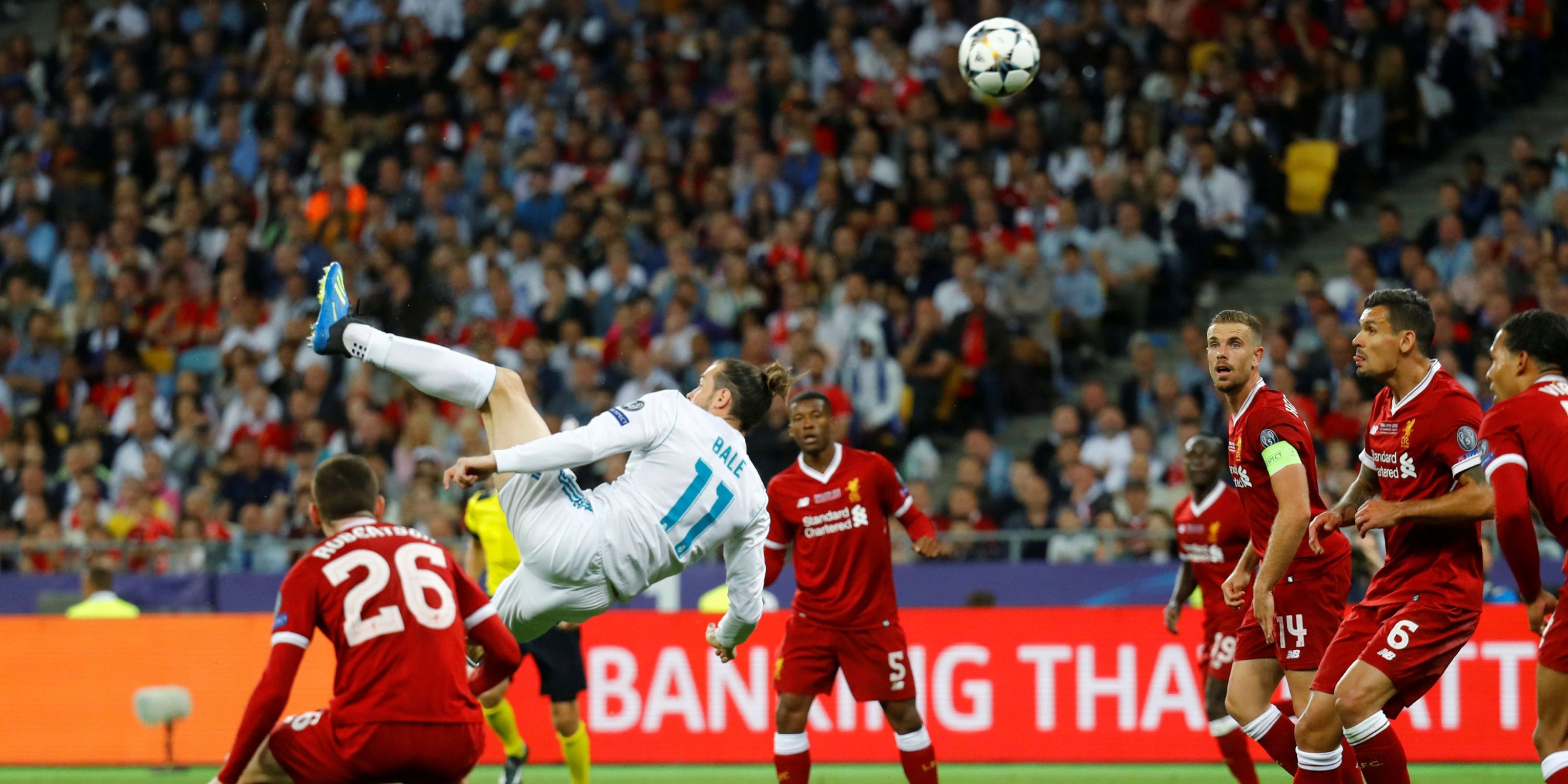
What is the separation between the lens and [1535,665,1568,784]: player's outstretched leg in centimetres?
633

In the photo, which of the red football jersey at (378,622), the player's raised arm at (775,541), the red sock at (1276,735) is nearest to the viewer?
the red football jersey at (378,622)

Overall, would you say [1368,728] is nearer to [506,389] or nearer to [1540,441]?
[1540,441]

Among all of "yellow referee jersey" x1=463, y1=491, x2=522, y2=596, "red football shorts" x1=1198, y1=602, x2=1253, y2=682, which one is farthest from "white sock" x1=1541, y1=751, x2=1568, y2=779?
"yellow referee jersey" x1=463, y1=491, x2=522, y2=596

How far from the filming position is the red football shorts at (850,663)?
31.1ft

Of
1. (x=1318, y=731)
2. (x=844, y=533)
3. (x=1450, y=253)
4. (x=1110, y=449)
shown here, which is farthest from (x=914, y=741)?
(x=1450, y=253)

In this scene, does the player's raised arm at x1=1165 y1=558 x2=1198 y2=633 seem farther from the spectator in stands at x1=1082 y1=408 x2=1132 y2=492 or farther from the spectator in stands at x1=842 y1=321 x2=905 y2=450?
the spectator in stands at x1=842 y1=321 x2=905 y2=450

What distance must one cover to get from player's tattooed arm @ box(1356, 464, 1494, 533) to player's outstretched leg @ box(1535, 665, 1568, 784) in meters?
0.70

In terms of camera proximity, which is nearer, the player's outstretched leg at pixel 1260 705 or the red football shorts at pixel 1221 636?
the player's outstretched leg at pixel 1260 705

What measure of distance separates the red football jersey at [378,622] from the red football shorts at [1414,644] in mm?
3557

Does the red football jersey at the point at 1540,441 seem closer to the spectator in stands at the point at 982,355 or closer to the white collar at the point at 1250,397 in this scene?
the white collar at the point at 1250,397

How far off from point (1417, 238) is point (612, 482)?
9823 mm

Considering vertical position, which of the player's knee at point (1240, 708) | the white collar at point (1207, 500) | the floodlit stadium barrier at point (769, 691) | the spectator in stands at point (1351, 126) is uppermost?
the spectator in stands at point (1351, 126)

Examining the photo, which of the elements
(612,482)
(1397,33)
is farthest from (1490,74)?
(612,482)

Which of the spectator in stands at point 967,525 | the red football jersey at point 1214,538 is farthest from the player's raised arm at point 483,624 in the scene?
the spectator in stands at point 967,525
